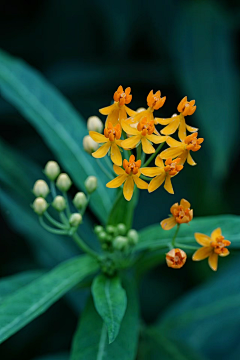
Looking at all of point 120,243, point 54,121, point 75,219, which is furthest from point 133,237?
point 54,121

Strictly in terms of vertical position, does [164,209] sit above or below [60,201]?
below

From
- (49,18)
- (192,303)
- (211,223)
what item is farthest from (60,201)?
(49,18)

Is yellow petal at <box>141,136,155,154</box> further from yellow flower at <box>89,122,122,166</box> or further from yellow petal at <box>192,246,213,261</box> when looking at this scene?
yellow petal at <box>192,246,213,261</box>

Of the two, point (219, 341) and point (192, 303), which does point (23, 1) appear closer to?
point (192, 303)

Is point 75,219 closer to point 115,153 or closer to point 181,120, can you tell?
point 115,153

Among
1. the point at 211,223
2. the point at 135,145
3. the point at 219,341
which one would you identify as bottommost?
the point at 219,341

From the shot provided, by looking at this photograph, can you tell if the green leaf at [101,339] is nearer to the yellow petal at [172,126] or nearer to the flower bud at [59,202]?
the flower bud at [59,202]
